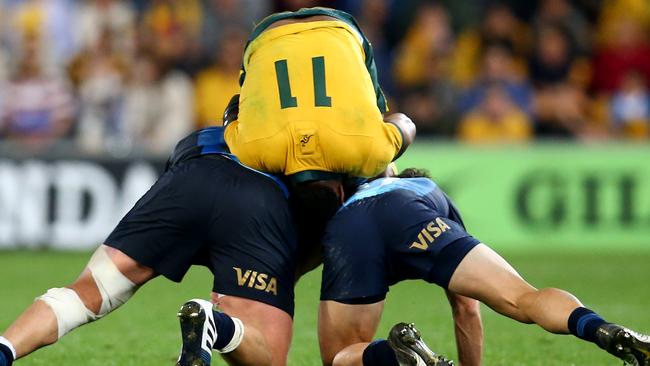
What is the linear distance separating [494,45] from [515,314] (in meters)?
9.84

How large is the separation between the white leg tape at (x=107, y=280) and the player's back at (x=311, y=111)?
0.76 metres

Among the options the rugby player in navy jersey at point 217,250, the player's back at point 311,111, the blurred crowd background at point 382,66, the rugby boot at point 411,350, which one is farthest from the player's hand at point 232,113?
the blurred crowd background at point 382,66

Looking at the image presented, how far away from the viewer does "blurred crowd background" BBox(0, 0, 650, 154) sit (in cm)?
1390

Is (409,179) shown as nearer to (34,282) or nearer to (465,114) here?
(34,282)

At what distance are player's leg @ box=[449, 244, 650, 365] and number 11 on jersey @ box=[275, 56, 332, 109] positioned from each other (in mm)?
950

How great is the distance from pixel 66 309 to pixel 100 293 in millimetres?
202

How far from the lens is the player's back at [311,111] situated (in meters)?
5.50

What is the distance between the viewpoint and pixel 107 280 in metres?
5.48

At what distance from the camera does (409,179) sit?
19.4 feet

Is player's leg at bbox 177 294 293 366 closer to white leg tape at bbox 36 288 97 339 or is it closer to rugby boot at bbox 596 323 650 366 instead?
white leg tape at bbox 36 288 97 339

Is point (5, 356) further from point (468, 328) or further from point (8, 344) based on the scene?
point (468, 328)

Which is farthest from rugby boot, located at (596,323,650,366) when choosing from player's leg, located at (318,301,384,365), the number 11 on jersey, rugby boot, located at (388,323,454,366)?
the number 11 on jersey

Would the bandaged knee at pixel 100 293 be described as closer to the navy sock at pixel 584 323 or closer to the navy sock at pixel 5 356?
the navy sock at pixel 5 356

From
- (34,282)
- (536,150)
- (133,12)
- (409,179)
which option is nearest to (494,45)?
(536,150)
